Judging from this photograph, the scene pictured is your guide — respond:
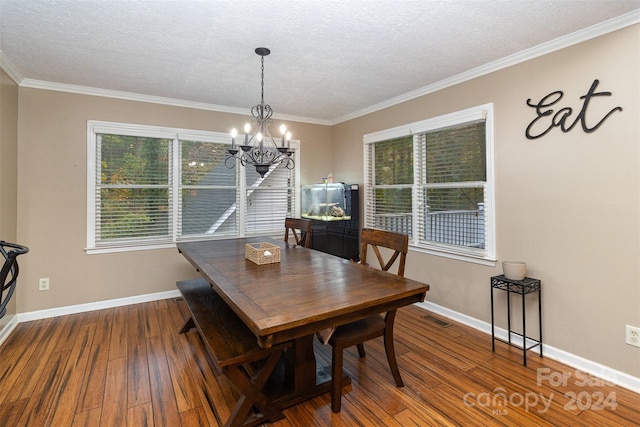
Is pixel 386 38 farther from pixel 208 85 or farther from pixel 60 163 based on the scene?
pixel 60 163

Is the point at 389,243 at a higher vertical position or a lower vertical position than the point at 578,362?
higher

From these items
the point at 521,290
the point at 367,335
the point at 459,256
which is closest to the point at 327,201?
the point at 459,256

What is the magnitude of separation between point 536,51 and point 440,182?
4.60 feet

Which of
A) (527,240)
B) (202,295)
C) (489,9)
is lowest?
(202,295)

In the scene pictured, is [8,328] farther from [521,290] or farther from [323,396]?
[521,290]

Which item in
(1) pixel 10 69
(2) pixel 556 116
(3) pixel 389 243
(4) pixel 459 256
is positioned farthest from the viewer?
(4) pixel 459 256

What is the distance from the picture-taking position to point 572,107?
241 cm

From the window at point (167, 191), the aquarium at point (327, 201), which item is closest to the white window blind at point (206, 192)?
the window at point (167, 191)

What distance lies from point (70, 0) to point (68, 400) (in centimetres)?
252

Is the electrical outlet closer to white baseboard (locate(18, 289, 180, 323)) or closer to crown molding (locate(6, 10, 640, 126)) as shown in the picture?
crown molding (locate(6, 10, 640, 126))

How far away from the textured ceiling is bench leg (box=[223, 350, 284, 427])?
2184 millimetres

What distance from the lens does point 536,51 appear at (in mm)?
2582

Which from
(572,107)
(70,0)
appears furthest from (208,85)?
(572,107)

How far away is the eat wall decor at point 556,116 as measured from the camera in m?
2.29
